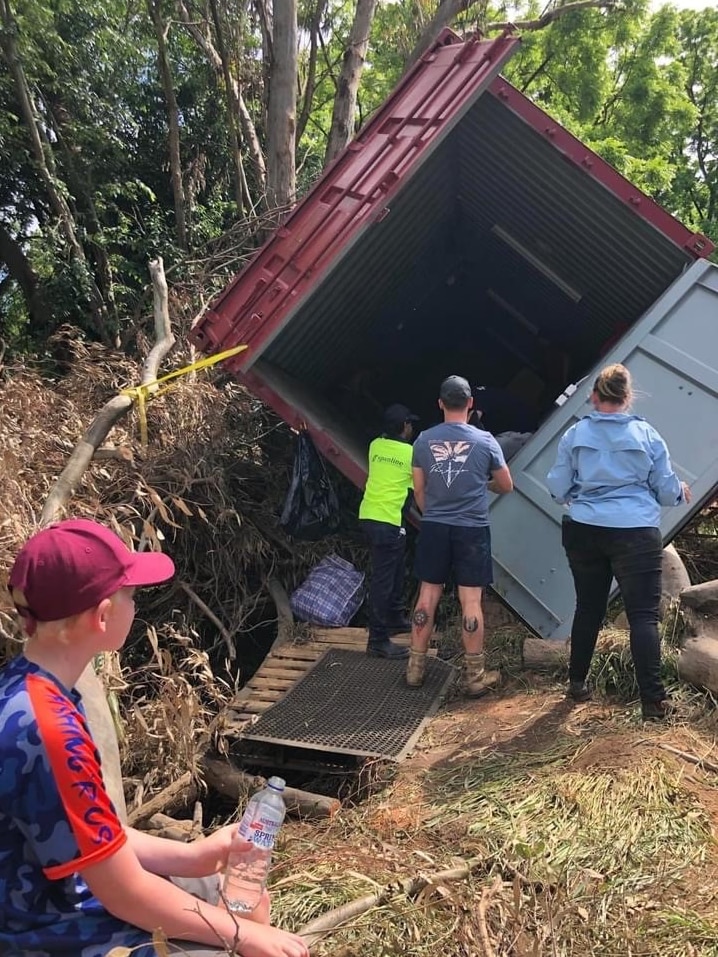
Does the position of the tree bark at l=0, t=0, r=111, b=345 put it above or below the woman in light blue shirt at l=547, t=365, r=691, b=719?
below

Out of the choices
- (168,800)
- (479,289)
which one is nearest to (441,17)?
(479,289)

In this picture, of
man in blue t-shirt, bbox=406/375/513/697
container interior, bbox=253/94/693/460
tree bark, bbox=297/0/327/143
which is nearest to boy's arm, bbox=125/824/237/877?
Answer: man in blue t-shirt, bbox=406/375/513/697

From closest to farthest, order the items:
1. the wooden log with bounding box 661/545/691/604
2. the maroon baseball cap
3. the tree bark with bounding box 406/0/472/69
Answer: the maroon baseball cap, the wooden log with bounding box 661/545/691/604, the tree bark with bounding box 406/0/472/69

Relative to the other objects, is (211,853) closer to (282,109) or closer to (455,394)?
(455,394)

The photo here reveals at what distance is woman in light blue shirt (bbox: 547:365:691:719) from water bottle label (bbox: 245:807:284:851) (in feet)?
8.48

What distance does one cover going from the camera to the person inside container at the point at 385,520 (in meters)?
5.54

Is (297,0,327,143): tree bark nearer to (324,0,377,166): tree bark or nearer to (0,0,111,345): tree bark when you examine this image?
(324,0,377,166): tree bark

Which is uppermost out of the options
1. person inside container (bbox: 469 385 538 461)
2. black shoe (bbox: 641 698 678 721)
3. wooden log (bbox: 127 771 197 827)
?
person inside container (bbox: 469 385 538 461)

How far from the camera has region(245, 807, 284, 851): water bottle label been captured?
6.31 feet

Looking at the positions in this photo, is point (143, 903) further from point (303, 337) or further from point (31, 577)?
point (303, 337)

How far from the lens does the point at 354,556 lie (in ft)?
21.9

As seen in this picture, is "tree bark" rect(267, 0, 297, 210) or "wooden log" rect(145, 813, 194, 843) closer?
"wooden log" rect(145, 813, 194, 843)

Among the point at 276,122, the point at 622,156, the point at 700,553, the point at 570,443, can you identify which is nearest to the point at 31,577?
the point at 570,443

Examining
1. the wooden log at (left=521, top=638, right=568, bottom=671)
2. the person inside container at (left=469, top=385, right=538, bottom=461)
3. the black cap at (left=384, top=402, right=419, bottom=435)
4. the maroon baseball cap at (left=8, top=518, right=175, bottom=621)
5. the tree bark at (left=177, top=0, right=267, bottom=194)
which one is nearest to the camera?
the maroon baseball cap at (left=8, top=518, right=175, bottom=621)
